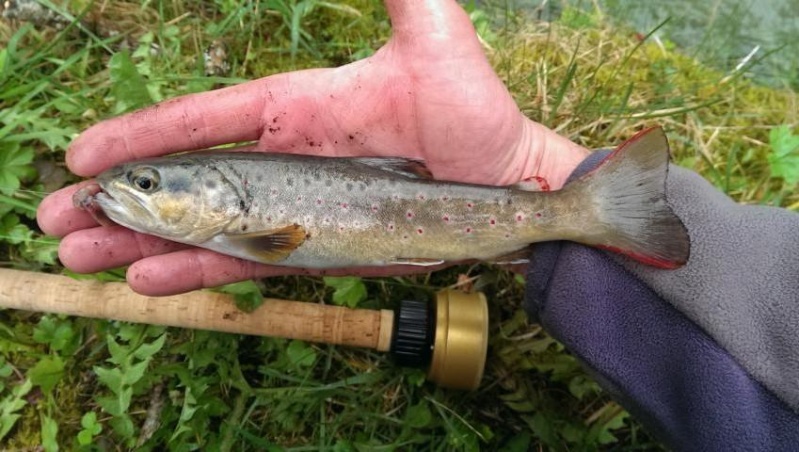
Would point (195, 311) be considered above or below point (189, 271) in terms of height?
below

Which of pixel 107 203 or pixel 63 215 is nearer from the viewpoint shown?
pixel 107 203

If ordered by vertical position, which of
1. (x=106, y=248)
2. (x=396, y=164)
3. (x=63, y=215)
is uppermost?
(x=396, y=164)

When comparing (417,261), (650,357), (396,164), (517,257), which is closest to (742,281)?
(650,357)

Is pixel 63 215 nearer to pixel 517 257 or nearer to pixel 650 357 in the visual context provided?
pixel 517 257

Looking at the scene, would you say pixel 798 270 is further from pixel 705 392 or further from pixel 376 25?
pixel 376 25

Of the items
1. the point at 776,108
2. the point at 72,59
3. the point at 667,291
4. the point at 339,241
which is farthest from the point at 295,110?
the point at 776,108

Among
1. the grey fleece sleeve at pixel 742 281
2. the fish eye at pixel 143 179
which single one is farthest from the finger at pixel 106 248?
the grey fleece sleeve at pixel 742 281
